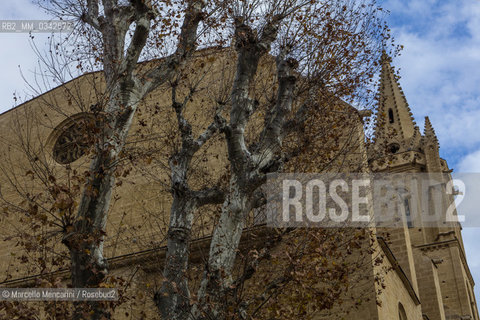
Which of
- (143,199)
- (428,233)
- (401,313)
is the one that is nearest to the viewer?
(401,313)

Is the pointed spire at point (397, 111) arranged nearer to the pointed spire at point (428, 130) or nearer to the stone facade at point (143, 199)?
the pointed spire at point (428, 130)

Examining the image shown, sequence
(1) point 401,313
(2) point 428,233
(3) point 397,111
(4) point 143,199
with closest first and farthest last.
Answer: (1) point 401,313 → (4) point 143,199 → (2) point 428,233 → (3) point 397,111

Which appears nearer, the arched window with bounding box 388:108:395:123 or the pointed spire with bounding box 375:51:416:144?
the pointed spire with bounding box 375:51:416:144

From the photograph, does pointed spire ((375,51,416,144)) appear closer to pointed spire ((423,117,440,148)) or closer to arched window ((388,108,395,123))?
arched window ((388,108,395,123))

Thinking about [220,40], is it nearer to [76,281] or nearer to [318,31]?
[318,31]

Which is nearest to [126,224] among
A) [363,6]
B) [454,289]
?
[363,6]

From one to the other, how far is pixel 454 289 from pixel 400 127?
1057 centimetres

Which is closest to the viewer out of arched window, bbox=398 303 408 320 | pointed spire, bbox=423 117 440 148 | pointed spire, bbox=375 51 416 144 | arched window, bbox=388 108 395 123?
arched window, bbox=398 303 408 320

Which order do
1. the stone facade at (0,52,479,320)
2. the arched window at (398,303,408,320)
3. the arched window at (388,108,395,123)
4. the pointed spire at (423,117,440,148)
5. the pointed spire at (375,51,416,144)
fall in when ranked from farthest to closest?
the arched window at (388,108,395,123)
the pointed spire at (375,51,416,144)
the pointed spire at (423,117,440,148)
the arched window at (398,303,408,320)
the stone facade at (0,52,479,320)

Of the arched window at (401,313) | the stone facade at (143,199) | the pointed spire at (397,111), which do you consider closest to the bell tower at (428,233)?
the pointed spire at (397,111)

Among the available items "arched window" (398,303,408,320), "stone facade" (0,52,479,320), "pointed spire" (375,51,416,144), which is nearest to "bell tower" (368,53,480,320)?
"pointed spire" (375,51,416,144)

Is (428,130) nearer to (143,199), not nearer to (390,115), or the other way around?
(390,115)

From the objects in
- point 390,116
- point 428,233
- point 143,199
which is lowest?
point 143,199

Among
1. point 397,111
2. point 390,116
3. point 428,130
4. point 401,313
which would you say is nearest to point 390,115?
point 390,116
